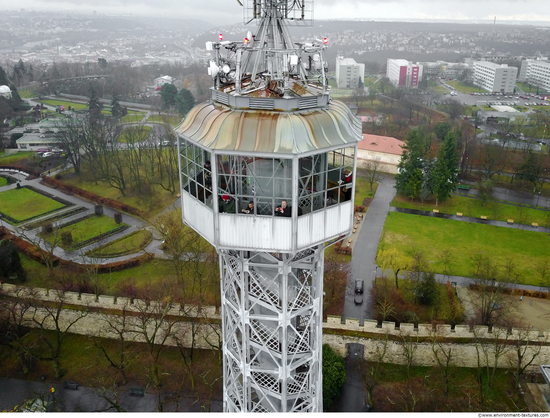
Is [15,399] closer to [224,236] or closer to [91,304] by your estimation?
[91,304]

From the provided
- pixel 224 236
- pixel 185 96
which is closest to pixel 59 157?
pixel 185 96

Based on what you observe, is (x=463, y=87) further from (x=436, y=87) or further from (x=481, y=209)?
(x=481, y=209)

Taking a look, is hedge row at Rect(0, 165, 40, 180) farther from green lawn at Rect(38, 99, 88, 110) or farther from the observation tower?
the observation tower

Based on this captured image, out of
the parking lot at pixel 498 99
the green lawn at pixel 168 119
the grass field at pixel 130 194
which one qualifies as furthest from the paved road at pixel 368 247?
the parking lot at pixel 498 99

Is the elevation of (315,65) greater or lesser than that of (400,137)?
greater

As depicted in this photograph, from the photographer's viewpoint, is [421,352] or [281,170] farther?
[421,352]

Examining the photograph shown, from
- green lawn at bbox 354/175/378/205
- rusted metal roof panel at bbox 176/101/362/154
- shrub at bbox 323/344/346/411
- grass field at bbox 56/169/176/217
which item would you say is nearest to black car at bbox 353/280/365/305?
shrub at bbox 323/344/346/411

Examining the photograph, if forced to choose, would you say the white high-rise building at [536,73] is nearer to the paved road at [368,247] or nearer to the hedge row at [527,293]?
the paved road at [368,247]
